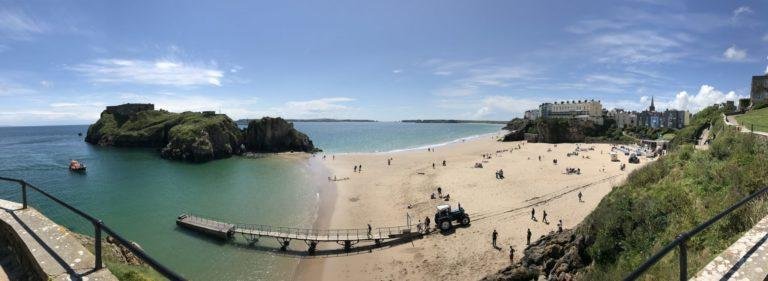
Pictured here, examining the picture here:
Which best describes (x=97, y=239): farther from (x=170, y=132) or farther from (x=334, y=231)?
(x=170, y=132)

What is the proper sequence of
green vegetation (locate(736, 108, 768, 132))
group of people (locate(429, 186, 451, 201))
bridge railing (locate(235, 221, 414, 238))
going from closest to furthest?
green vegetation (locate(736, 108, 768, 132)) < bridge railing (locate(235, 221, 414, 238)) < group of people (locate(429, 186, 451, 201))

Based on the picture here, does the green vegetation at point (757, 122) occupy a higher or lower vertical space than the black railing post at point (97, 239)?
higher

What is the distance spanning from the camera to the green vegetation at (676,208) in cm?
789

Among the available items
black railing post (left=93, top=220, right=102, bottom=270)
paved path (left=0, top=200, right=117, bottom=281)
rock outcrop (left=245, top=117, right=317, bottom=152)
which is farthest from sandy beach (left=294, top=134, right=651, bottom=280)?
rock outcrop (left=245, top=117, right=317, bottom=152)

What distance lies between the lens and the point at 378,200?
130ft

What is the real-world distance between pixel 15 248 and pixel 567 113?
584 feet

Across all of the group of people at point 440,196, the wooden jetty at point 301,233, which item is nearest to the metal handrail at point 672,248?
the wooden jetty at point 301,233

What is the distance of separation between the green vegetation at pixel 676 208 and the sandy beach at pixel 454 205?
875cm

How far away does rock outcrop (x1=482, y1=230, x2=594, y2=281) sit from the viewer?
1436cm

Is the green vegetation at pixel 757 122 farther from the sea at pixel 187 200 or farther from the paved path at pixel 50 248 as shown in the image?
the sea at pixel 187 200

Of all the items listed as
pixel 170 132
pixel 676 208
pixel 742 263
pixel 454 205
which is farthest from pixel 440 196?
pixel 170 132

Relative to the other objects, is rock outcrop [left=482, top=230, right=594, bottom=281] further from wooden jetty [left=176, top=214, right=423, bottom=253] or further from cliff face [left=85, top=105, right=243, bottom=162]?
cliff face [left=85, top=105, right=243, bottom=162]

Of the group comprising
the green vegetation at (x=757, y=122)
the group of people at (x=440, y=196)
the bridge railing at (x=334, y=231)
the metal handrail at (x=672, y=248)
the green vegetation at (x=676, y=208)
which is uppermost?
the green vegetation at (x=757, y=122)

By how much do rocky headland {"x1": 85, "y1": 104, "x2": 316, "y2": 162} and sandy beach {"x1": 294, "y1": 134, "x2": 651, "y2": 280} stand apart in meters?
31.9
